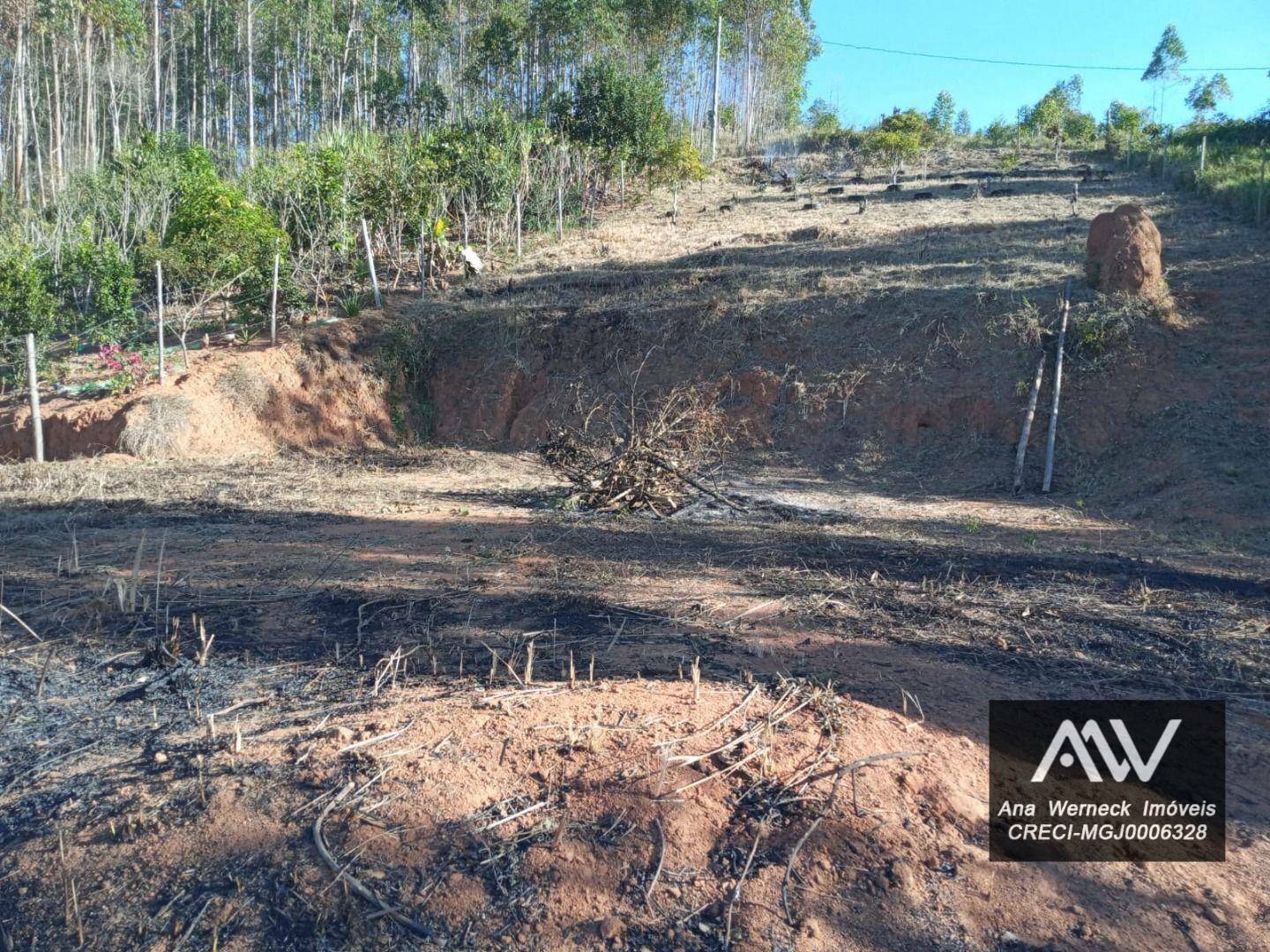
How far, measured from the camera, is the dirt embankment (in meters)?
12.2

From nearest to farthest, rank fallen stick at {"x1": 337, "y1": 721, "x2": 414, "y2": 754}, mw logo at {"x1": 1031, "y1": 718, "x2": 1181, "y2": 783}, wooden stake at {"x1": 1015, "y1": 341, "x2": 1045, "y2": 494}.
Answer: fallen stick at {"x1": 337, "y1": 721, "x2": 414, "y2": 754}, mw logo at {"x1": 1031, "y1": 718, "x2": 1181, "y2": 783}, wooden stake at {"x1": 1015, "y1": 341, "x2": 1045, "y2": 494}

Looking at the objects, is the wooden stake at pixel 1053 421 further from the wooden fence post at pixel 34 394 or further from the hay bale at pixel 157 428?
the wooden fence post at pixel 34 394

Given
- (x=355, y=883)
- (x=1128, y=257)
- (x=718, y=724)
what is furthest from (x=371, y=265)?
(x=355, y=883)

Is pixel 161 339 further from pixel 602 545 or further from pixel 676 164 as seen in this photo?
pixel 676 164

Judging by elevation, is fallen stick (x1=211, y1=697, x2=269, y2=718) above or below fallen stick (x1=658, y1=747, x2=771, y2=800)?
above

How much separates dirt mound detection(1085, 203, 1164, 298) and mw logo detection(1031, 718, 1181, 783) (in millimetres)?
10607

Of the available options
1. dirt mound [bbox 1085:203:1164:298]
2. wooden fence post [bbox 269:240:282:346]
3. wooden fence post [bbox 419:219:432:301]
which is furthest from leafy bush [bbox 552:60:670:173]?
dirt mound [bbox 1085:203:1164:298]

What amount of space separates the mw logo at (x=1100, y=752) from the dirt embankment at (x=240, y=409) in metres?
11.9

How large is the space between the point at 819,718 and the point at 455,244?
1797 cm

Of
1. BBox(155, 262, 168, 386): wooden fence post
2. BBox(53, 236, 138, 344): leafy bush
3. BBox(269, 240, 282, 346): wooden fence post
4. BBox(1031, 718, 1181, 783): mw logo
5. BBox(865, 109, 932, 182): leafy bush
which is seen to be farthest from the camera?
BBox(865, 109, 932, 182): leafy bush

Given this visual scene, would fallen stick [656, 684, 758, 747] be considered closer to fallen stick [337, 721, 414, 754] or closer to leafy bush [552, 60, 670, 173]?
fallen stick [337, 721, 414, 754]

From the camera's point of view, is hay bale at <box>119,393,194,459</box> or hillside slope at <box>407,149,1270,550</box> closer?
hillside slope at <box>407,149,1270,550</box>

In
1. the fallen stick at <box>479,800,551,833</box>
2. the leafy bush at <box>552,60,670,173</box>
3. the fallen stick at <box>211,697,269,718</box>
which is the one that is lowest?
the fallen stick at <box>479,800,551,833</box>

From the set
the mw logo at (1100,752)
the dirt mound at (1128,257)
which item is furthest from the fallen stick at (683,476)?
the dirt mound at (1128,257)
